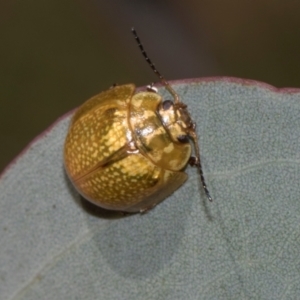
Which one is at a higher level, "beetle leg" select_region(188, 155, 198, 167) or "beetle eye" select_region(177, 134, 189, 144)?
"beetle eye" select_region(177, 134, 189, 144)

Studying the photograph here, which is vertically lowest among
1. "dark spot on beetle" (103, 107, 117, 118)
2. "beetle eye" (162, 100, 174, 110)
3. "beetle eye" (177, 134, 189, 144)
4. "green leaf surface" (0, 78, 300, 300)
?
"green leaf surface" (0, 78, 300, 300)

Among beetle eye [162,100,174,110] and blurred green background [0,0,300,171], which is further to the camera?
blurred green background [0,0,300,171]

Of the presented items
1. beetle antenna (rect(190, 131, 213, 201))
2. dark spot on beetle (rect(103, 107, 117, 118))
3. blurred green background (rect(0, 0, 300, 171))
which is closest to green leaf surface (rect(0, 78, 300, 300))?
beetle antenna (rect(190, 131, 213, 201))

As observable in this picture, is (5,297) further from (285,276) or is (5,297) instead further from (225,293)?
(285,276)

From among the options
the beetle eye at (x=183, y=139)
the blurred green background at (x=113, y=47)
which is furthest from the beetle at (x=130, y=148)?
the blurred green background at (x=113, y=47)

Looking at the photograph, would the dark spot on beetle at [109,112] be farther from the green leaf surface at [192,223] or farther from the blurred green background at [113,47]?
the blurred green background at [113,47]

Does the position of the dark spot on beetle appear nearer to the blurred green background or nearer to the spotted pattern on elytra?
the spotted pattern on elytra

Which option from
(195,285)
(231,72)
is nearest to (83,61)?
(231,72)
